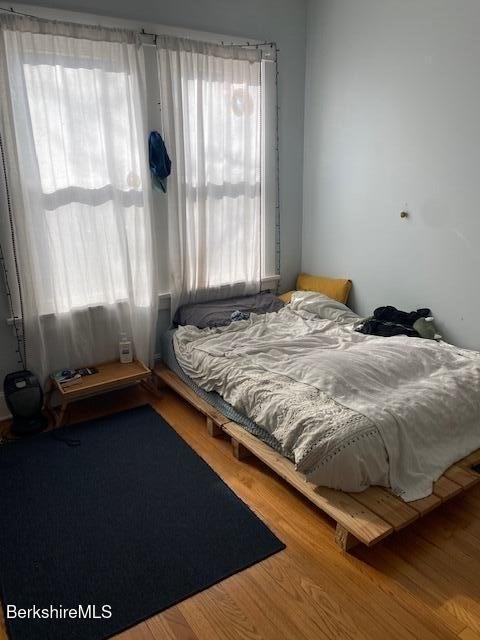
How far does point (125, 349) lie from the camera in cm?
314

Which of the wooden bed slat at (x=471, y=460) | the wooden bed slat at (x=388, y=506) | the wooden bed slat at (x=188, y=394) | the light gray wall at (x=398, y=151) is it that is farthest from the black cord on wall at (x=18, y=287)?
the wooden bed slat at (x=471, y=460)

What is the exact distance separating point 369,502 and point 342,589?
347mm

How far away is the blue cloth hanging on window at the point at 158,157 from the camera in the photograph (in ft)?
9.81

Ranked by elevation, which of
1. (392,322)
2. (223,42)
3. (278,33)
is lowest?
(392,322)

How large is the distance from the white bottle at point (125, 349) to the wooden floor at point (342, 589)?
1435 millimetres

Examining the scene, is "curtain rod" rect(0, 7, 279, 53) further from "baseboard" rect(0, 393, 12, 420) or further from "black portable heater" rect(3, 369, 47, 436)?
"baseboard" rect(0, 393, 12, 420)

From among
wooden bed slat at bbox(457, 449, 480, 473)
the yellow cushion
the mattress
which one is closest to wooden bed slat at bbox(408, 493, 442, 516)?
wooden bed slat at bbox(457, 449, 480, 473)

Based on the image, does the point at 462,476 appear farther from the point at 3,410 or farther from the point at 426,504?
the point at 3,410

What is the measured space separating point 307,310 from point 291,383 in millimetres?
1206

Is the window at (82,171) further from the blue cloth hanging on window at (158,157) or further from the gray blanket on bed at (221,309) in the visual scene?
the gray blanket on bed at (221,309)

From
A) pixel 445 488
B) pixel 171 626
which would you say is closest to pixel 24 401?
pixel 171 626

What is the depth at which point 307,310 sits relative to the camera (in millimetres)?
3471

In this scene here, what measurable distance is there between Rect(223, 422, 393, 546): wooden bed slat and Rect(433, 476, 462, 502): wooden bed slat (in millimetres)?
323

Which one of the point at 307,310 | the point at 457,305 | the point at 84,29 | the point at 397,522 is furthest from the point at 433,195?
the point at 84,29
